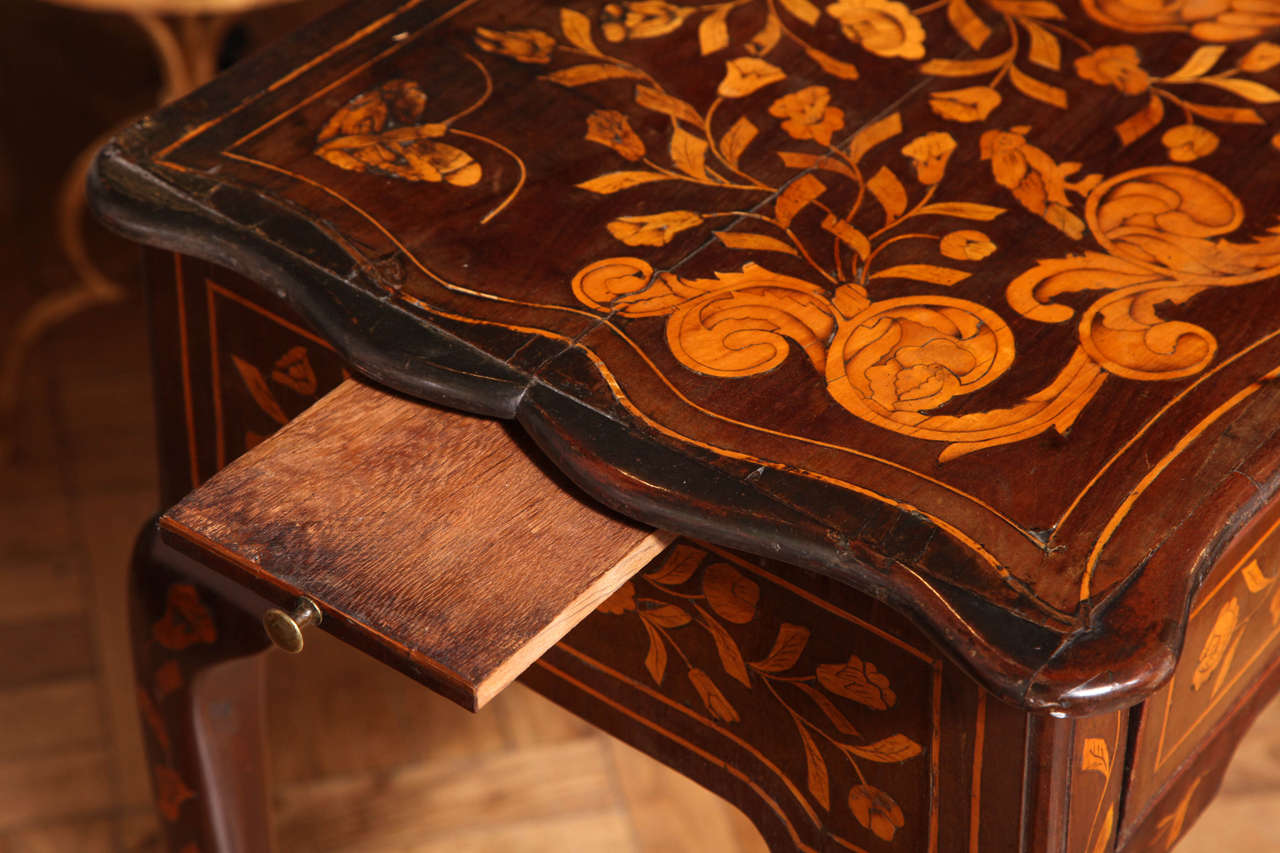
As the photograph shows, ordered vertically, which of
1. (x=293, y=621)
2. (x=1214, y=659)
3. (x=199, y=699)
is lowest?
(x=199, y=699)

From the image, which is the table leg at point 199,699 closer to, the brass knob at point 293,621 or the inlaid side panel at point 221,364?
the inlaid side panel at point 221,364

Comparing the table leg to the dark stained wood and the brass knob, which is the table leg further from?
the brass knob

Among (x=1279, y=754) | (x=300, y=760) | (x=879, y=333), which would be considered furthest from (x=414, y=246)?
(x=1279, y=754)

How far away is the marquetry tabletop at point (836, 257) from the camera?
26.9 inches

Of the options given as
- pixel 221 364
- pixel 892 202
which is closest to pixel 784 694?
pixel 892 202

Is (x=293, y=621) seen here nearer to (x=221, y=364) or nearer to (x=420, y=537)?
(x=420, y=537)

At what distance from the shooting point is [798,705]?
0.77 m

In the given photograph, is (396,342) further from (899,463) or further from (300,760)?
(300,760)

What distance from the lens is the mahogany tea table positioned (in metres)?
0.68

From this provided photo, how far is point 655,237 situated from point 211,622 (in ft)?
1.06

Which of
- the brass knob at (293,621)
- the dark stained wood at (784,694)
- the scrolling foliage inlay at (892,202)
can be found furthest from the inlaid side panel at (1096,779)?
the brass knob at (293,621)

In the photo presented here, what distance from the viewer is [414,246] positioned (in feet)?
2.68

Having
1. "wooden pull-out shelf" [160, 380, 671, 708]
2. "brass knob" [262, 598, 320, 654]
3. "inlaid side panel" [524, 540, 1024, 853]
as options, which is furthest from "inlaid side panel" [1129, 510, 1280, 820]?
"brass knob" [262, 598, 320, 654]

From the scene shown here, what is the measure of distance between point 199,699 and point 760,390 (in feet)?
1.36
